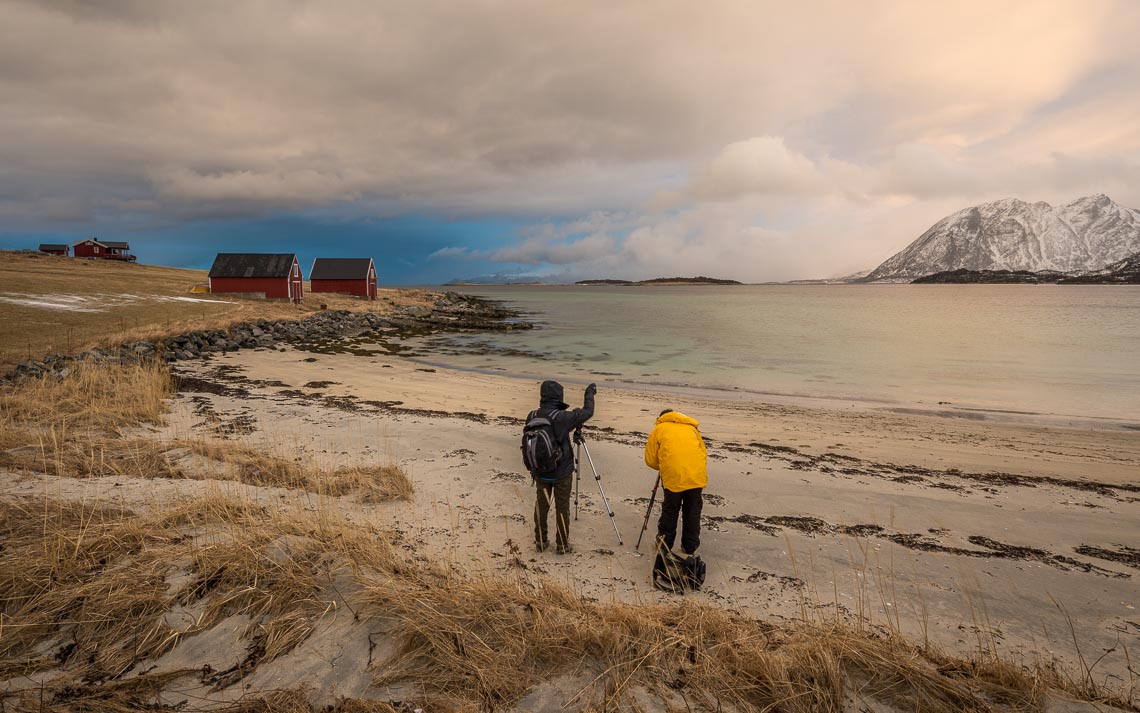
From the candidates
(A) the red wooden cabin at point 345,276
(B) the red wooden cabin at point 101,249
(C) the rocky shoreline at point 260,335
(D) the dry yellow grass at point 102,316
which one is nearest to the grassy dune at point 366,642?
(C) the rocky shoreline at point 260,335

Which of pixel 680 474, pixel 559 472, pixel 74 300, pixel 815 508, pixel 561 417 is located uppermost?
pixel 74 300

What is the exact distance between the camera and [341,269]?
235 feet

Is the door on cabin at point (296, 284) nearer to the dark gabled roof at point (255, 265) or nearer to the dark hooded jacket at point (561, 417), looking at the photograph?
the dark gabled roof at point (255, 265)

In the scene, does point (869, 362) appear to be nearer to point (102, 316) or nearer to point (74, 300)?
point (102, 316)

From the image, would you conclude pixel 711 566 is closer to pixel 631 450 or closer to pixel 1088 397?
pixel 631 450

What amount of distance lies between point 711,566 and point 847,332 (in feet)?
175

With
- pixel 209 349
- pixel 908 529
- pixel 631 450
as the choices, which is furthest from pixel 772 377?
pixel 209 349

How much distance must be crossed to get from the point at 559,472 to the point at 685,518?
5.54ft

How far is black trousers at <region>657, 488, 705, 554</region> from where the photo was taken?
6.14 meters

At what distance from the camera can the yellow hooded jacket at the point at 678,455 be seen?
5980 mm

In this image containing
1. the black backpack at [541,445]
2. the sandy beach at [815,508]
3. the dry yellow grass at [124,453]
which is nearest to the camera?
the sandy beach at [815,508]

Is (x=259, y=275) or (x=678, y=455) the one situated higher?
(x=259, y=275)

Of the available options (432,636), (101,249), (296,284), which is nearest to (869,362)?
(432,636)

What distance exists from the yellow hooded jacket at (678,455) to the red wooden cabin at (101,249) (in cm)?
12215
